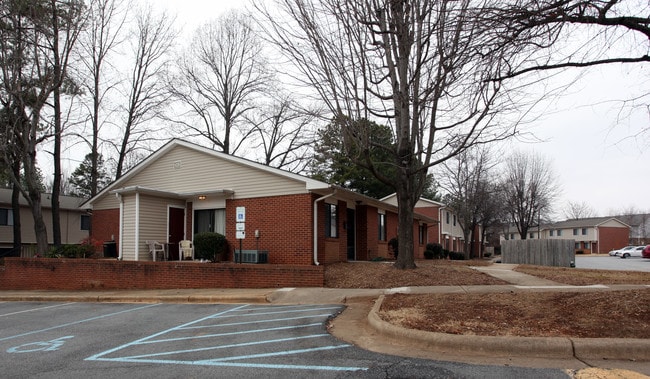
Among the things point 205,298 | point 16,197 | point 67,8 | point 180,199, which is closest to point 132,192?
point 180,199

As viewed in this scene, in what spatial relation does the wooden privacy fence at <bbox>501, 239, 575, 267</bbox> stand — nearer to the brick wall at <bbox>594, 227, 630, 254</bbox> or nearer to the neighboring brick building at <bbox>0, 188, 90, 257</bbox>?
the neighboring brick building at <bbox>0, 188, 90, 257</bbox>

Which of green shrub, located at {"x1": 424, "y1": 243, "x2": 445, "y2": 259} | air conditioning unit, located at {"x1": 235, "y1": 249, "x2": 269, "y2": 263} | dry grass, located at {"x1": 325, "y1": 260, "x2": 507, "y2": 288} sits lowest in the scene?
green shrub, located at {"x1": 424, "y1": 243, "x2": 445, "y2": 259}

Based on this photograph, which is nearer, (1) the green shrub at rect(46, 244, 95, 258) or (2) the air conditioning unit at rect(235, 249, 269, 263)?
(2) the air conditioning unit at rect(235, 249, 269, 263)

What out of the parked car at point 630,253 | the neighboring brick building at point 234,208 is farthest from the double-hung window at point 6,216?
the parked car at point 630,253

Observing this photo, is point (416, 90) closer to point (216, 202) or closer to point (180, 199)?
point (216, 202)

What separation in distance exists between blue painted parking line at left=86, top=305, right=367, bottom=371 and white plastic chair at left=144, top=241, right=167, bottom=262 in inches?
358

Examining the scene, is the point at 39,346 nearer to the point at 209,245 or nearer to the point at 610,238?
the point at 209,245

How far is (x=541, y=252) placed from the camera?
28.0 metres

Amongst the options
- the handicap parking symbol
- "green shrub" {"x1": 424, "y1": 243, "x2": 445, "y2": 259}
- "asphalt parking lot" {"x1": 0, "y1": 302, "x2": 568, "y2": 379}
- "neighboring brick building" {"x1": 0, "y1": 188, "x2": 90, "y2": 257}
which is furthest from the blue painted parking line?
"green shrub" {"x1": 424, "y1": 243, "x2": 445, "y2": 259}

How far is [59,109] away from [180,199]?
10.8 meters

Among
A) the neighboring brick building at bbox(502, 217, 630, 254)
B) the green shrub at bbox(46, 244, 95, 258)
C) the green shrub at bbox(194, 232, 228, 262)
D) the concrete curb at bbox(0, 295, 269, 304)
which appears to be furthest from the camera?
the neighboring brick building at bbox(502, 217, 630, 254)

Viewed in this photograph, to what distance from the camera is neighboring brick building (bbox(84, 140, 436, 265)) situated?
54.2 ft

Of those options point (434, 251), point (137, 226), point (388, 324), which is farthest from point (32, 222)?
point (388, 324)

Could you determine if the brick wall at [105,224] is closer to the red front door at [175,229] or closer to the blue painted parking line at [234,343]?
the red front door at [175,229]
